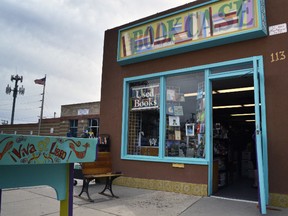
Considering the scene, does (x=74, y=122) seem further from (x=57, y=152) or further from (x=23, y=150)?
(x=23, y=150)

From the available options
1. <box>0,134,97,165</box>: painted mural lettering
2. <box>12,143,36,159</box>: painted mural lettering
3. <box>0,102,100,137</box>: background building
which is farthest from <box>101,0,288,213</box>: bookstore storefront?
<box>0,102,100,137</box>: background building

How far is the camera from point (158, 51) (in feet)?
23.7

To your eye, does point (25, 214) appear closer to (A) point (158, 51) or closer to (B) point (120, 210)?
(B) point (120, 210)

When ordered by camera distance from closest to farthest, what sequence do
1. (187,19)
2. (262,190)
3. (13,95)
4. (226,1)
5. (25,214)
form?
(262,190), (25,214), (226,1), (187,19), (13,95)

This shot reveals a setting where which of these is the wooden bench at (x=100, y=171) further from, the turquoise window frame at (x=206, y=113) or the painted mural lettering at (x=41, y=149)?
the painted mural lettering at (x=41, y=149)

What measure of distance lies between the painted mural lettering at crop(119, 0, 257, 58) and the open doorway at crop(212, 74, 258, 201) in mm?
1206

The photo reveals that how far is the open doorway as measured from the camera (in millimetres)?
6680

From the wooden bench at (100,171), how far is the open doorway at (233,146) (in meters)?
2.48

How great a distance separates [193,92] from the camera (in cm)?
681

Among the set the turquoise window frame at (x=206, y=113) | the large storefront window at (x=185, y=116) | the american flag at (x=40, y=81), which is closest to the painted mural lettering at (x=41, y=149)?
the turquoise window frame at (x=206, y=113)

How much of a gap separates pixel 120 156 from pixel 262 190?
14.1 feet

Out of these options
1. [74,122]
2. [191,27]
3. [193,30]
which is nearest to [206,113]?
[193,30]

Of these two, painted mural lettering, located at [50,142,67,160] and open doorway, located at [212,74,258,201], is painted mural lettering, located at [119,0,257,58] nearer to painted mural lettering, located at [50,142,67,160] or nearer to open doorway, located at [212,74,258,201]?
open doorway, located at [212,74,258,201]

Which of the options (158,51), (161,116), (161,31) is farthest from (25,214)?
(161,31)
